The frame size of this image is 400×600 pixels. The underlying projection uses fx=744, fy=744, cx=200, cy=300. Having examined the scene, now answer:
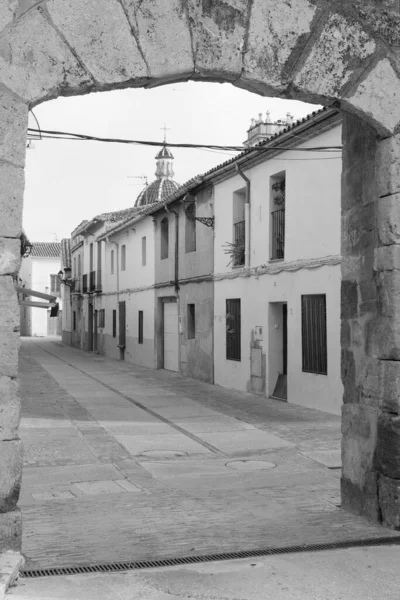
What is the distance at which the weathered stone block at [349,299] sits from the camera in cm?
530

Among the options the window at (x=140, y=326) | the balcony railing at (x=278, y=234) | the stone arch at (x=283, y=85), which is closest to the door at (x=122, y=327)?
the window at (x=140, y=326)

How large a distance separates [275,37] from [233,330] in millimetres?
11961

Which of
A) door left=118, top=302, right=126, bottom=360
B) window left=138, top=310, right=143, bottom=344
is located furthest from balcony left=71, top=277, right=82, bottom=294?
window left=138, top=310, right=143, bottom=344

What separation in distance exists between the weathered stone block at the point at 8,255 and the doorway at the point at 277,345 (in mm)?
10593

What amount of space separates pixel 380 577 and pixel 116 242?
2557 cm

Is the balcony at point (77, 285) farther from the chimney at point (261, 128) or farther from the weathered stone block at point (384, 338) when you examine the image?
the weathered stone block at point (384, 338)

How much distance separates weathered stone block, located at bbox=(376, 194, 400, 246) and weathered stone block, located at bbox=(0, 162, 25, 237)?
7.47 feet

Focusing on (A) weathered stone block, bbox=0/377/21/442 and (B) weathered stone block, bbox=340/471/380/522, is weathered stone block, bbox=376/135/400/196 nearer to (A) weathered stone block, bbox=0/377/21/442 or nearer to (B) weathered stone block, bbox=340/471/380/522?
(B) weathered stone block, bbox=340/471/380/522

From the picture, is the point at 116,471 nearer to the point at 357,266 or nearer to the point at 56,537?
the point at 56,537

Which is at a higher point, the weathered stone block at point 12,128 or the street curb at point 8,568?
the weathered stone block at point 12,128

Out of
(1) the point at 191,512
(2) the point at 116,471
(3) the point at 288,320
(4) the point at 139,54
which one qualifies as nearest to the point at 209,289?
(3) the point at 288,320

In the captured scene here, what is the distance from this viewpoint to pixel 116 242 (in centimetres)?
2888

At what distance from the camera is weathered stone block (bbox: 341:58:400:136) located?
4.69 meters

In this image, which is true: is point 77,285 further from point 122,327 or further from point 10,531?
point 10,531
